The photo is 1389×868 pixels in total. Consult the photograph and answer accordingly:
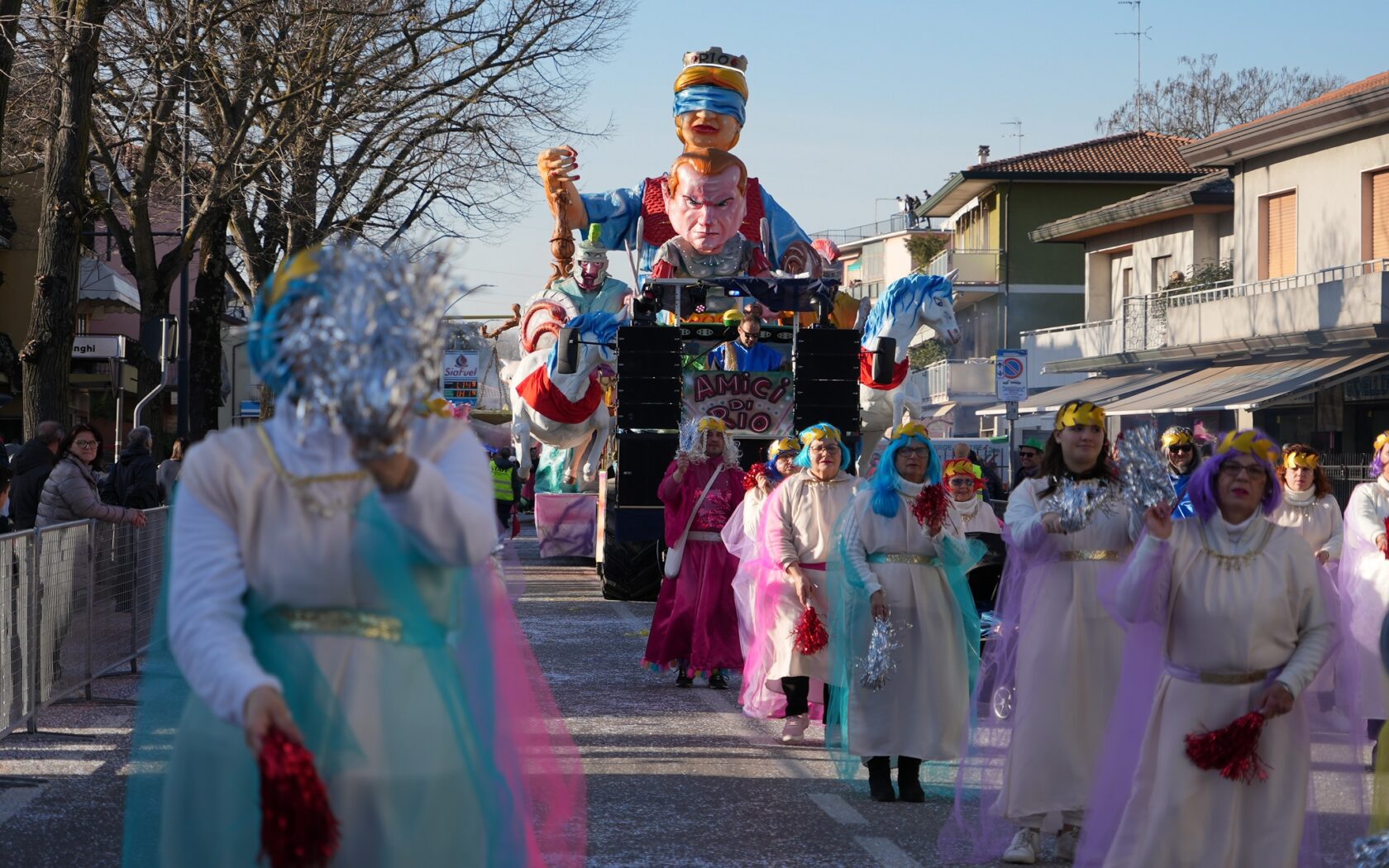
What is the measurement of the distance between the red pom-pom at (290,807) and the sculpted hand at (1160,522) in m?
3.10

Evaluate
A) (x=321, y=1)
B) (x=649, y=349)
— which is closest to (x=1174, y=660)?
(x=649, y=349)

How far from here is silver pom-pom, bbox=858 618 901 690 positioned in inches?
352

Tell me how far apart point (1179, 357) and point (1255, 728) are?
28.9 meters

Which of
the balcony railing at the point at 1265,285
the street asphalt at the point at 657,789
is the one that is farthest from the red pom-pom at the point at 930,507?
the balcony railing at the point at 1265,285

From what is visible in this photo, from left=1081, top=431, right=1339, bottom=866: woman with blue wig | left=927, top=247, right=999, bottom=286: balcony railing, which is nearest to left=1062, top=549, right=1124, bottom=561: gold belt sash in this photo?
left=1081, top=431, right=1339, bottom=866: woman with blue wig

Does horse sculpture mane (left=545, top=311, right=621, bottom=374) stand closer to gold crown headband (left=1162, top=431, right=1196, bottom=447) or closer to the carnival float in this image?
the carnival float

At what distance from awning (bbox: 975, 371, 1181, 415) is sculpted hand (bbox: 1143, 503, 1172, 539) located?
2628 cm

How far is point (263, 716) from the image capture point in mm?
3725

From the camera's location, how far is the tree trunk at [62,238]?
17297 millimetres

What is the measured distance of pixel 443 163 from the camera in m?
31.3

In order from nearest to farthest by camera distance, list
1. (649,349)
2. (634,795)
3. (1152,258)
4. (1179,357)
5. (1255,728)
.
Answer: (1255,728) < (634,795) < (649,349) < (1179,357) < (1152,258)

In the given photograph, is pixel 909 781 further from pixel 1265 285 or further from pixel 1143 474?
pixel 1265 285

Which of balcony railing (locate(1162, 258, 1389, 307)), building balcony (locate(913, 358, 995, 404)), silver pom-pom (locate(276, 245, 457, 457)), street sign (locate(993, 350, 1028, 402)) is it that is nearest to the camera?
silver pom-pom (locate(276, 245, 457, 457))

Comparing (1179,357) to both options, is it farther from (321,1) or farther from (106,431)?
(106,431)
